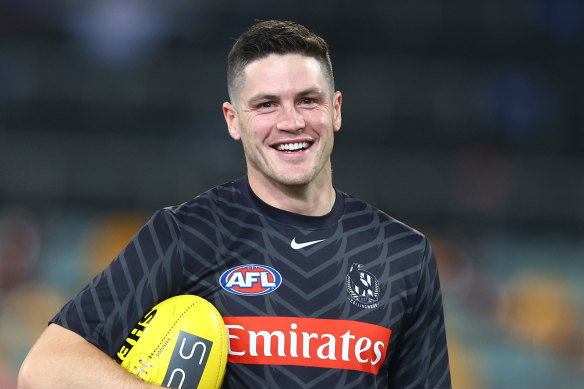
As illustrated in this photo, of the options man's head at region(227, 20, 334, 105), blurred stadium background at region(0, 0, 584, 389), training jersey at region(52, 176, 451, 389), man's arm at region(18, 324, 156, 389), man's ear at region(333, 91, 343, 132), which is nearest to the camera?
man's arm at region(18, 324, 156, 389)

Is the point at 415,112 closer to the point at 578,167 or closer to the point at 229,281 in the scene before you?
the point at 578,167

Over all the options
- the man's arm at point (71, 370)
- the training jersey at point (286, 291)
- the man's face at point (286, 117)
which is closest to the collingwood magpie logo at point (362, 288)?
the training jersey at point (286, 291)

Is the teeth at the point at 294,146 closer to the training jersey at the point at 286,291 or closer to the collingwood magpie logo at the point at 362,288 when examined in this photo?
the training jersey at the point at 286,291

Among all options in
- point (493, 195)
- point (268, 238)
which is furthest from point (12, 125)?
point (268, 238)

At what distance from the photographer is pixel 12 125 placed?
8867 millimetres

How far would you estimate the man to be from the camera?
2391 mm

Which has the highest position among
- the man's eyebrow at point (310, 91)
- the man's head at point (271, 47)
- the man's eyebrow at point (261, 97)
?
the man's head at point (271, 47)

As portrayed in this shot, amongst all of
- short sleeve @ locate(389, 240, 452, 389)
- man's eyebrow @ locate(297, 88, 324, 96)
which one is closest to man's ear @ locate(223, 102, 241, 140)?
man's eyebrow @ locate(297, 88, 324, 96)

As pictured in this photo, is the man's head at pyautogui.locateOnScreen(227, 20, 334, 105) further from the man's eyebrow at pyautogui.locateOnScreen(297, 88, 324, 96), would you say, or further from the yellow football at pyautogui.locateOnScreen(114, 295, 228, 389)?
the yellow football at pyautogui.locateOnScreen(114, 295, 228, 389)

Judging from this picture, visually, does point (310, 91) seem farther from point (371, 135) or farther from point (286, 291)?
point (371, 135)

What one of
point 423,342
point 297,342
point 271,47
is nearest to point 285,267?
point 297,342

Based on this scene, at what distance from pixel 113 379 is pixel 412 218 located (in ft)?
22.2

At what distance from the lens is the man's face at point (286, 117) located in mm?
2568

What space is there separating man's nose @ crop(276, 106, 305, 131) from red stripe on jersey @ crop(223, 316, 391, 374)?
20.8 inches
